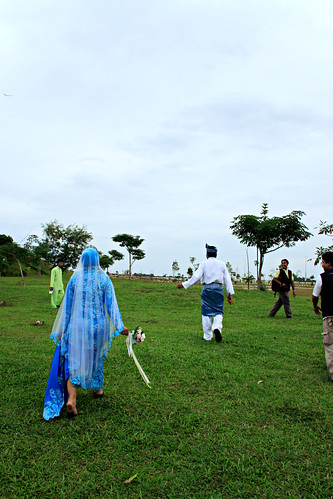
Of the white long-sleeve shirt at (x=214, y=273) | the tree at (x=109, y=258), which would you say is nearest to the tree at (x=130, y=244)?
the tree at (x=109, y=258)

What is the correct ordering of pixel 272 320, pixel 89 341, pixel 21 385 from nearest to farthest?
pixel 89 341, pixel 21 385, pixel 272 320

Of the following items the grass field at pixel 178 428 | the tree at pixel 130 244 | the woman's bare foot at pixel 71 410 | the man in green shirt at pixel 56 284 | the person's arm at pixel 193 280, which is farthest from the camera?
the tree at pixel 130 244

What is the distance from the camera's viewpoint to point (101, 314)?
4.32 metres

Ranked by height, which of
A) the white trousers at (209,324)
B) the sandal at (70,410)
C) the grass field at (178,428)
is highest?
the white trousers at (209,324)

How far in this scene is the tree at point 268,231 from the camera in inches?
1094

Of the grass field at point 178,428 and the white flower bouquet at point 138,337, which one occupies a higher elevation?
the white flower bouquet at point 138,337

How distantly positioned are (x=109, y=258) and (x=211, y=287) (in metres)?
38.2

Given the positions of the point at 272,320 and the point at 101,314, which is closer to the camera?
the point at 101,314

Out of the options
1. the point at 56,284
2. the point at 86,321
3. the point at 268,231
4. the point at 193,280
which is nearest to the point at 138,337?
the point at 86,321

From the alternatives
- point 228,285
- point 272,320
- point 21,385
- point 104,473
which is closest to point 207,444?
point 104,473

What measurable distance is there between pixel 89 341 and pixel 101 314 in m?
0.33

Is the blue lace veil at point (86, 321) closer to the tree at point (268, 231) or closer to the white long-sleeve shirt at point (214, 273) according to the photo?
the white long-sleeve shirt at point (214, 273)

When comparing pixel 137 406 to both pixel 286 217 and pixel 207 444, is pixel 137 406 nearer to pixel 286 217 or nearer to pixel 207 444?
pixel 207 444

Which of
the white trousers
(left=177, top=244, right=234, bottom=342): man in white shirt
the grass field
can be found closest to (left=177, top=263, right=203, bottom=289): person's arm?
(left=177, top=244, right=234, bottom=342): man in white shirt
